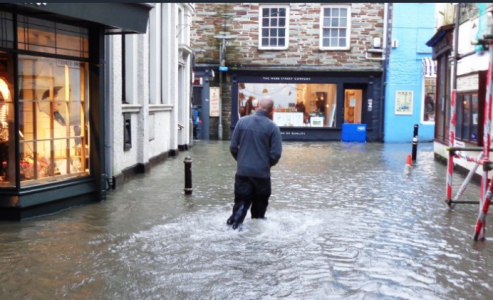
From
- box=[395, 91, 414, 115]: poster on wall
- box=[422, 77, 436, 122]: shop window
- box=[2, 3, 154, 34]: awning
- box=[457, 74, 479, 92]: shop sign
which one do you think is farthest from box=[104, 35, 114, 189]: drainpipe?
box=[422, 77, 436, 122]: shop window

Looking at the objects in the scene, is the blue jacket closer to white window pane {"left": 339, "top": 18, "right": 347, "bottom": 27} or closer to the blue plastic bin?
the blue plastic bin

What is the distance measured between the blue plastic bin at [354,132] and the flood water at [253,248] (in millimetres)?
15404

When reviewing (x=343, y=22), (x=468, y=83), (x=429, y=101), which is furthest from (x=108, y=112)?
(x=429, y=101)

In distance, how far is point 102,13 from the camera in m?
8.57

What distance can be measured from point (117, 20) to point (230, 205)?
3.48 m

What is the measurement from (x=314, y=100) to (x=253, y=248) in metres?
21.6

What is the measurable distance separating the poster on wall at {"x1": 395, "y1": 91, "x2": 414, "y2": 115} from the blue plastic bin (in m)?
1.90

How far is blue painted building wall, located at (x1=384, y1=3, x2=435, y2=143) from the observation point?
2677 cm

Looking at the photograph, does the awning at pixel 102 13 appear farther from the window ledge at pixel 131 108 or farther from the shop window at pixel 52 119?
the window ledge at pixel 131 108

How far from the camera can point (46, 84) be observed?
874cm

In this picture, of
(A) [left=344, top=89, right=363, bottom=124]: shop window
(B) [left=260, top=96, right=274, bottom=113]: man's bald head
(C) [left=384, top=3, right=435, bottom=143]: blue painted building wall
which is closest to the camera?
(B) [left=260, top=96, right=274, bottom=113]: man's bald head

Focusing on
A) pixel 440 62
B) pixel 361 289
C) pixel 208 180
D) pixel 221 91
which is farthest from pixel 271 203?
pixel 221 91

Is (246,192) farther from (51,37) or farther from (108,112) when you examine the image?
(108,112)

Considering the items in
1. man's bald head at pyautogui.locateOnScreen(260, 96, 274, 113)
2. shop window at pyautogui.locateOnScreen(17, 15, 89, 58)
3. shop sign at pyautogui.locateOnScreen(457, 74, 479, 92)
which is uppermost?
shop window at pyautogui.locateOnScreen(17, 15, 89, 58)
